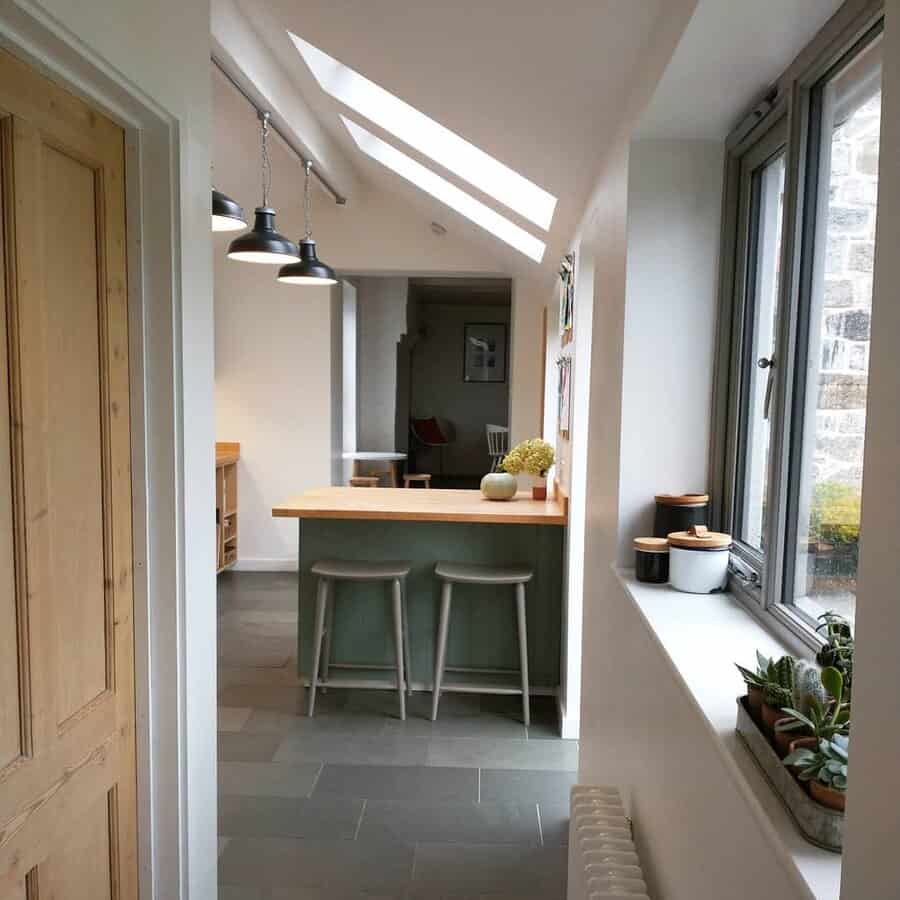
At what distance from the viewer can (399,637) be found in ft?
12.3

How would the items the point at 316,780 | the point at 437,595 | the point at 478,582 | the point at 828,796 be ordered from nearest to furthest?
the point at 828,796 → the point at 316,780 → the point at 478,582 → the point at 437,595

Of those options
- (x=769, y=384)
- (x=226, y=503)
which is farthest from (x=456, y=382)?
(x=769, y=384)

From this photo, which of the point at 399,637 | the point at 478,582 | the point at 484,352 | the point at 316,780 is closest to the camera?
the point at 316,780

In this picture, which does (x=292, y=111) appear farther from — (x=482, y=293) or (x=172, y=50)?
(x=482, y=293)

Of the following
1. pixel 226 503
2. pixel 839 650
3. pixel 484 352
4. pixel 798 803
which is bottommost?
pixel 226 503

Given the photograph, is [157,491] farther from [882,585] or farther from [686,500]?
[882,585]

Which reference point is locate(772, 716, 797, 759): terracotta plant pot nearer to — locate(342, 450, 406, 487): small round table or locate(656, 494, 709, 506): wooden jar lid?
locate(656, 494, 709, 506): wooden jar lid

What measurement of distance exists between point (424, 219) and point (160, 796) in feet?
16.2

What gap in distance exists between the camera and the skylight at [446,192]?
4.49 metres

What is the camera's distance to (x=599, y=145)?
245 centimetres

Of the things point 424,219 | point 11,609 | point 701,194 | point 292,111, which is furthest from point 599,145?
point 424,219

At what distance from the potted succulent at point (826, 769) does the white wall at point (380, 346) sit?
806cm

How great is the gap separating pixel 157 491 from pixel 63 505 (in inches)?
A: 11.8

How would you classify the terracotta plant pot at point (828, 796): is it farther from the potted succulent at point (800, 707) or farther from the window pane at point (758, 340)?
the window pane at point (758, 340)
